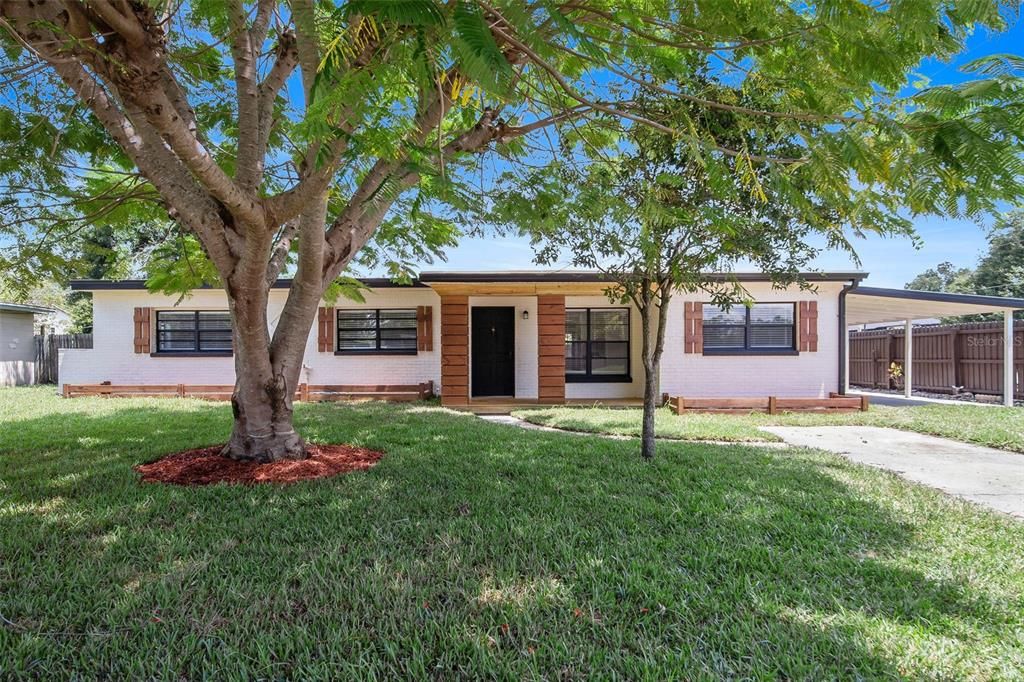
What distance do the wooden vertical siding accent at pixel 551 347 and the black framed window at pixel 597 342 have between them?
1068 mm

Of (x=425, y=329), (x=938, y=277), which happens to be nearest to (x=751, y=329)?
(x=425, y=329)

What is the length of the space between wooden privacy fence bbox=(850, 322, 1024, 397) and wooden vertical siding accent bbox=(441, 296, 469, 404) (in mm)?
12581

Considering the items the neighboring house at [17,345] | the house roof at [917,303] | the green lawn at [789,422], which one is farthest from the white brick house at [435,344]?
the neighboring house at [17,345]

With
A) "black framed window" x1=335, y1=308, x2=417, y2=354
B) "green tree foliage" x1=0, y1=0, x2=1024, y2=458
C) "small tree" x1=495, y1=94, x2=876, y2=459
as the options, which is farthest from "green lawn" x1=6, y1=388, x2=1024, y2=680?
"black framed window" x1=335, y1=308, x2=417, y2=354

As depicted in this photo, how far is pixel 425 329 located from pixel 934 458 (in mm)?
9284

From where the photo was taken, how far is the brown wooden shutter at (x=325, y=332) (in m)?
11.6

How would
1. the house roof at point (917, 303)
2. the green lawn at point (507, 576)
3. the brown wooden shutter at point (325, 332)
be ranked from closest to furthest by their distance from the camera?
the green lawn at point (507, 576) → the house roof at point (917, 303) → the brown wooden shutter at point (325, 332)

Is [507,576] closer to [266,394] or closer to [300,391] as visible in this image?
[266,394]

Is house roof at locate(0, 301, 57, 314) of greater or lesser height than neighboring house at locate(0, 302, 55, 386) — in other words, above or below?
above

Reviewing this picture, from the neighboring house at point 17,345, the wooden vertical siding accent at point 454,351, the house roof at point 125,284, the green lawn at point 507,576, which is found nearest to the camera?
the green lawn at point 507,576

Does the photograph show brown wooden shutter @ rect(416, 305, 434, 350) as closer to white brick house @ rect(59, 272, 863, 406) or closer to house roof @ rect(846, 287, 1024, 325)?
white brick house @ rect(59, 272, 863, 406)

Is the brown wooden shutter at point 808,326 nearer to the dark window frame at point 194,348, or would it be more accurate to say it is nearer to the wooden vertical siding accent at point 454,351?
the wooden vertical siding accent at point 454,351

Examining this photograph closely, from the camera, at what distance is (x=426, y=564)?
277 centimetres

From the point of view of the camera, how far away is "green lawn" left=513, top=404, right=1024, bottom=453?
7.21 metres
